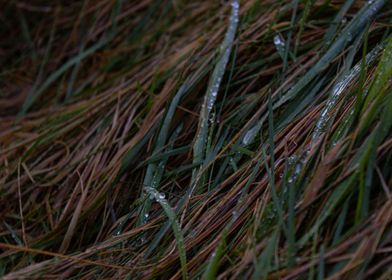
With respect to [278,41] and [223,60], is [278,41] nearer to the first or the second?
[278,41]

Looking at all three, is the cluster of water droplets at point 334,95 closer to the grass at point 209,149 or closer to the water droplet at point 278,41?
the grass at point 209,149

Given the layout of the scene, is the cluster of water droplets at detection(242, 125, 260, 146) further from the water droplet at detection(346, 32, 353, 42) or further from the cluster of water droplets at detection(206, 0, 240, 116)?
the water droplet at detection(346, 32, 353, 42)

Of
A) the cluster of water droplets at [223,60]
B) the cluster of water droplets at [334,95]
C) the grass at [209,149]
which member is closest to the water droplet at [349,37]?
the grass at [209,149]

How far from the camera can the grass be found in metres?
1.01

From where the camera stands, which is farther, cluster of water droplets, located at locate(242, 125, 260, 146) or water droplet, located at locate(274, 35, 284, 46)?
water droplet, located at locate(274, 35, 284, 46)

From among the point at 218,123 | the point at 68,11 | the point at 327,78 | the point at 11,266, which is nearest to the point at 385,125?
the point at 327,78

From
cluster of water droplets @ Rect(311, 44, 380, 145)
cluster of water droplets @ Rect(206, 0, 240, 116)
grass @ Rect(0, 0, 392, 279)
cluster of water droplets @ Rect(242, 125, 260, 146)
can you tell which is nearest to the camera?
grass @ Rect(0, 0, 392, 279)

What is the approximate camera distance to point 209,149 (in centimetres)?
128

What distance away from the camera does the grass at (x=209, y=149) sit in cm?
101

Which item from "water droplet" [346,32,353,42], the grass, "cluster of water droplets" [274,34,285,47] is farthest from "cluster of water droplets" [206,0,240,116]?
"water droplet" [346,32,353,42]

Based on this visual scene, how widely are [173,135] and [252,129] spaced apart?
211mm

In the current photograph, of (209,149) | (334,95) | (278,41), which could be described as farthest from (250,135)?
(278,41)

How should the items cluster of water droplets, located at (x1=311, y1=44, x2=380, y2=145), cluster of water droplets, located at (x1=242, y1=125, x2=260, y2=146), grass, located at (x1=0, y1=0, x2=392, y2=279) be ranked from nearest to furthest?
grass, located at (x1=0, y1=0, x2=392, y2=279), cluster of water droplets, located at (x1=311, y1=44, x2=380, y2=145), cluster of water droplets, located at (x1=242, y1=125, x2=260, y2=146)

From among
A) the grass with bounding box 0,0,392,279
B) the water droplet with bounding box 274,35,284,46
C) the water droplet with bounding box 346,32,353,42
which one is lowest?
the grass with bounding box 0,0,392,279
